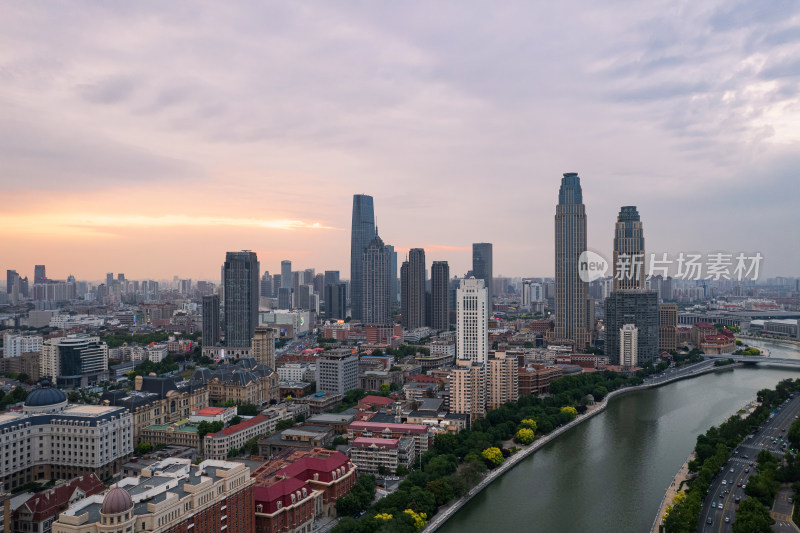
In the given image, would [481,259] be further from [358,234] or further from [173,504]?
[173,504]

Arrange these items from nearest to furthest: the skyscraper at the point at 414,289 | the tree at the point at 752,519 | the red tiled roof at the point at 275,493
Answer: the tree at the point at 752,519 < the red tiled roof at the point at 275,493 < the skyscraper at the point at 414,289

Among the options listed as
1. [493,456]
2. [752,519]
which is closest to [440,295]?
[493,456]

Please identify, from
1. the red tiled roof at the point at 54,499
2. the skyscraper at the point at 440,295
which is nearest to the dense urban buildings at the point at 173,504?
the red tiled roof at the point at 54,499

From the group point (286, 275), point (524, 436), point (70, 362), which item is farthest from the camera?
point (286, 275)

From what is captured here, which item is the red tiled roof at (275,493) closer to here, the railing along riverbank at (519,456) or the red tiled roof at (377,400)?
the railing along riverbank at (519,456)

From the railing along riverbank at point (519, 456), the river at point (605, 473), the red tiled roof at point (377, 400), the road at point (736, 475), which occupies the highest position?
the red tiled roof at point (377, 400)

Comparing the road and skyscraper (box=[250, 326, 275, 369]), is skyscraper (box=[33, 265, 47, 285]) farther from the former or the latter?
the road
